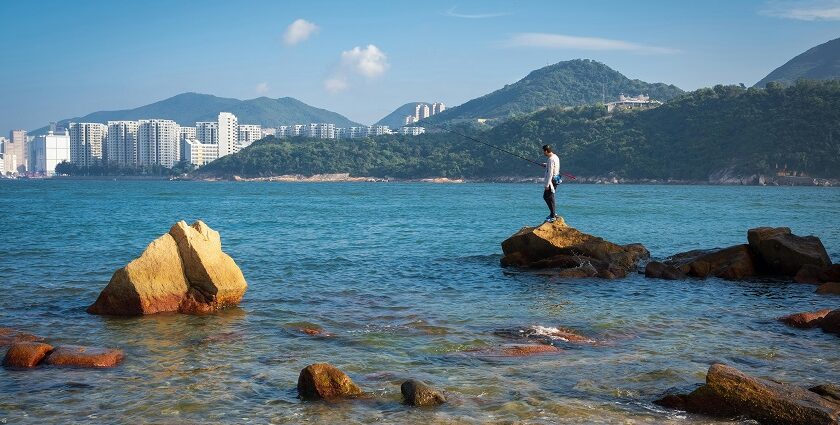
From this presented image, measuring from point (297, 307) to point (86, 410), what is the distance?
686 centimetres

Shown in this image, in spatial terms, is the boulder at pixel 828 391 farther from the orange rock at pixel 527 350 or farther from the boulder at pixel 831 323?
the boulder at pixel 831 323

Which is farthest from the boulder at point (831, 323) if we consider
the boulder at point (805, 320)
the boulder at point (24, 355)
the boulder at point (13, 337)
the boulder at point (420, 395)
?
the boulder at point (13, 337)

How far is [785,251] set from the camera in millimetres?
19406

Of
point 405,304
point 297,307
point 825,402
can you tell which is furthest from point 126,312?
point 825,402

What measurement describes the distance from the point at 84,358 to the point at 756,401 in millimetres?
8664

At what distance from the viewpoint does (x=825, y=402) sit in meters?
7.89

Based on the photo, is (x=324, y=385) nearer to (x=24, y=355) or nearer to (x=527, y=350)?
(x=527, y=350)

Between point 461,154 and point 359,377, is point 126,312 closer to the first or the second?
point 359,377

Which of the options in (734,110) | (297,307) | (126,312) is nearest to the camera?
(126,312)

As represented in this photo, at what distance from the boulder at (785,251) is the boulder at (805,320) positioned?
6572 mm

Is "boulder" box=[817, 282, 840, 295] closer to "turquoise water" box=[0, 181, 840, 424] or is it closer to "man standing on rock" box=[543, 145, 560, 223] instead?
"turquoise water" box=[0, 181, 840, 424]

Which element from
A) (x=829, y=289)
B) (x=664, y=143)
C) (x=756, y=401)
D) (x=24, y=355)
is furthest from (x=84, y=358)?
(x=664, y=143)

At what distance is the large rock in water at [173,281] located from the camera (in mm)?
13625

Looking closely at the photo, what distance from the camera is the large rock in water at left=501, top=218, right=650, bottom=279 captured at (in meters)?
20.3
